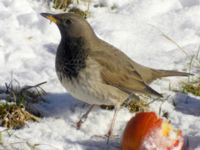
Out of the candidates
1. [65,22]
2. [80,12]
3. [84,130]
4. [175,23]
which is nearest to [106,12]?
[80,12]

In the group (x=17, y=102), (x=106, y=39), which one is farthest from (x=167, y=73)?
(x=17, y=102)

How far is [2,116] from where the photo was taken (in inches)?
223

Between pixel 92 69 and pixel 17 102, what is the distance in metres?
0.76

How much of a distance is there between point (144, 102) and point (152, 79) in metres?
0.35

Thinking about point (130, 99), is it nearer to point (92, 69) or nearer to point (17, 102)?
point (92, 69)

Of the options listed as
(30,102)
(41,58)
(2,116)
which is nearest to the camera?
(2,116)

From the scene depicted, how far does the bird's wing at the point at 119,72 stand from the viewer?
5.95 metres

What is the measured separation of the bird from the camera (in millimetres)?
5766

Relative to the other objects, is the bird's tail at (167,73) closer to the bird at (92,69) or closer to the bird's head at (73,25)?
the bird at (92,69)

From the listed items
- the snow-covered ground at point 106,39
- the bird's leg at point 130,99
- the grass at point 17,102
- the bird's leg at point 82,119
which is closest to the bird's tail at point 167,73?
the snow-covered ground at point 106,39

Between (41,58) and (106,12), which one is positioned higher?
(106,12)

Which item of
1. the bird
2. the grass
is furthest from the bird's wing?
the grass

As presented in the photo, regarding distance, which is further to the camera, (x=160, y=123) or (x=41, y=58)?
(x=41, y=58)

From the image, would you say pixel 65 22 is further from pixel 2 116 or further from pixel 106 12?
pixel 106 12
